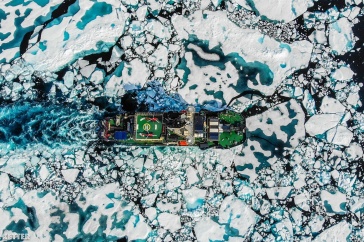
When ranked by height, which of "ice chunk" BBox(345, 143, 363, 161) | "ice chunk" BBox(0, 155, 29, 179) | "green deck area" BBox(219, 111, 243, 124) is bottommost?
"ice chunk" BBox(0, 155, 29, 179)

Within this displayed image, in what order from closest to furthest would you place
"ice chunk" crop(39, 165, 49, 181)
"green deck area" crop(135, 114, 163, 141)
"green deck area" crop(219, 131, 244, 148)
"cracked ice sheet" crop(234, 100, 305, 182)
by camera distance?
"green deck area" crop(135, 114, 163, 141) < "green deck area" crop(219, 131, 244, 148) < "ice chunk" crop(39, 165, 49, 181) < "cracked ice sheet" crop(234, 100, 305, 182)

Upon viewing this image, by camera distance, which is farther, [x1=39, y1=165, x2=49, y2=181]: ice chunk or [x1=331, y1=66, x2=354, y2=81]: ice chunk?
[x1=331, y1=66, x2=354, y2=81]: ice chunk

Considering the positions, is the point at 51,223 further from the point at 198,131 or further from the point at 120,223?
the point at 198,131

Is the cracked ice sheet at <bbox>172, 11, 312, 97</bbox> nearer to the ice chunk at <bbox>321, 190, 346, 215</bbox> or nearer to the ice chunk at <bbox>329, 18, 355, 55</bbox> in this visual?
the ice chunk at <bbox>329, 18, 355, 55</bbox>

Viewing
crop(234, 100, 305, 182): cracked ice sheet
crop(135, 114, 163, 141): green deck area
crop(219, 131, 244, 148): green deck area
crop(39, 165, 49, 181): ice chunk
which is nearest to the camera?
crop(135, 114, 163, 141): green deck area

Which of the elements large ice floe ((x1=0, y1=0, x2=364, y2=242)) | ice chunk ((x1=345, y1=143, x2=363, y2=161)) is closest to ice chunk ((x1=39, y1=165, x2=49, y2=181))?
large ice floe ((x1=0, y1=0, x2=364, y2=242))

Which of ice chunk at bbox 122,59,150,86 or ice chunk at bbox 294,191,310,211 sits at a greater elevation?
ice chunk at bbox 122,59,150,86
